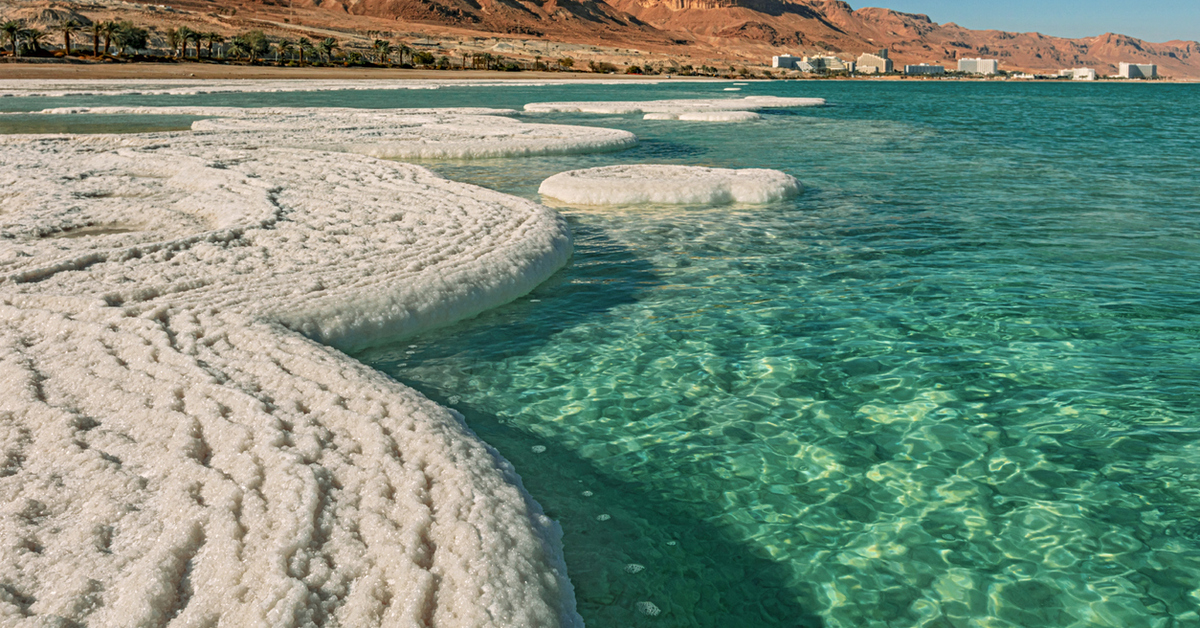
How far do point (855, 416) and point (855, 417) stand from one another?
17mm

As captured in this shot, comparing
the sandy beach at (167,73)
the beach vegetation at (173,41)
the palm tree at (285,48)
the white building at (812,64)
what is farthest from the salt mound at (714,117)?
the white building at (812,64)

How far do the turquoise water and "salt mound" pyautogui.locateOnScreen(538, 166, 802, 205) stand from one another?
1456mm

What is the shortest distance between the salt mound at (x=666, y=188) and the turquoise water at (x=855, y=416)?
146 centimetres

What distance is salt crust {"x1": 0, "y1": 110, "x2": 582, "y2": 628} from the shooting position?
2.85 meters

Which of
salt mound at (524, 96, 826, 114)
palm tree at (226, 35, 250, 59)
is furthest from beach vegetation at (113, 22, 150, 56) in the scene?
salt mound at (524, 96, 826, 114)

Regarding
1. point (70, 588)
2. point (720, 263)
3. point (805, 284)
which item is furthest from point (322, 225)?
point (70, 588)

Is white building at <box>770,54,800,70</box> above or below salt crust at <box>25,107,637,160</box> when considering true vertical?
above

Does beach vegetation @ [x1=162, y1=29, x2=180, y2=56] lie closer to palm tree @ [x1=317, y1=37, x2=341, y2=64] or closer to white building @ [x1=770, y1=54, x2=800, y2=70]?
palm tree @ [x1=317, y1=37, x2=341, y2=64]

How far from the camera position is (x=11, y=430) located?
3.89 metres

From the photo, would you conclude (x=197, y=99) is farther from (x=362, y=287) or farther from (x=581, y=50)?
(x=581, y=50)

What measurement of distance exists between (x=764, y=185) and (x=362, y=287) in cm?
735

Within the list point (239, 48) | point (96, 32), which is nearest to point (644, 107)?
point (96, 32)

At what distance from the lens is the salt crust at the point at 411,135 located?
1656 cm

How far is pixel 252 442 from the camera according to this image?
3.84 meters
